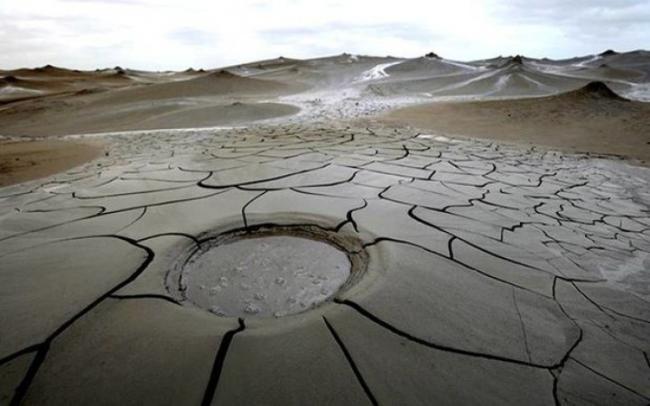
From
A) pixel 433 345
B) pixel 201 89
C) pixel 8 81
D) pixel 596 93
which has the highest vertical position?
pixel 8 81

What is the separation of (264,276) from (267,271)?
1.5 inches

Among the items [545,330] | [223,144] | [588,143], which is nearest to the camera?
[545,330]

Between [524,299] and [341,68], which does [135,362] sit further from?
[341,68]

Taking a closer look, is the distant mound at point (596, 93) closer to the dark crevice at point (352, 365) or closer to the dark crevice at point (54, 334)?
the dark crevice at point (352, 365)

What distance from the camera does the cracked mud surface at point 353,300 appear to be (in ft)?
3.37

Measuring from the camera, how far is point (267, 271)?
1.53m

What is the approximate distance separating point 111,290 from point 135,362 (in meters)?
0.43

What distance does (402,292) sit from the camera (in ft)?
4.59

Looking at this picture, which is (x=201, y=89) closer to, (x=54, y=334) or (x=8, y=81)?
(x=8, y=81)

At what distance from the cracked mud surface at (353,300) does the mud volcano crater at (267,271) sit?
56 mm

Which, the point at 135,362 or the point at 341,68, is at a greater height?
the point at 341,68

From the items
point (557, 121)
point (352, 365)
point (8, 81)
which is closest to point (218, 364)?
point (352, 365)

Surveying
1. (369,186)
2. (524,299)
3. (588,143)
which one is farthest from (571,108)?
(524,299)

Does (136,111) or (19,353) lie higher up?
(136,111)
